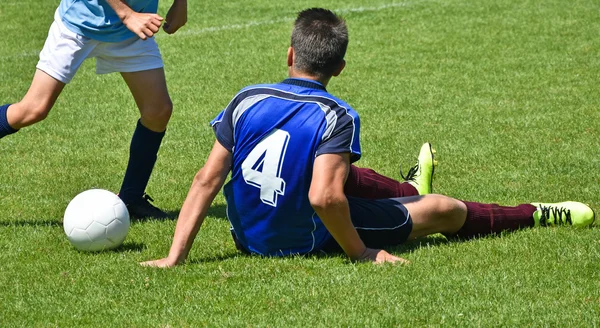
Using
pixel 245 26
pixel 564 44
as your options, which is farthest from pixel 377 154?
pixel 245 26

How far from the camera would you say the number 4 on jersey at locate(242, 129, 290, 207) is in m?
4.81

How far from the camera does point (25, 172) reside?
7480 mm

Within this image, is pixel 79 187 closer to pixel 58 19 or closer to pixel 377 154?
pixel 58 19

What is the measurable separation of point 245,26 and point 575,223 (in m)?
8.74

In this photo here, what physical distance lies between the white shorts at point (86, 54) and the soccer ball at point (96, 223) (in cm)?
97

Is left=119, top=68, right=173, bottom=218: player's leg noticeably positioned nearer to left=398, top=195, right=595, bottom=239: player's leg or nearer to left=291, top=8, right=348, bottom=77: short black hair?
left=291, top=8, right=348, bottom=77: short black hair

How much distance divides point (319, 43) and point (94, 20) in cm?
185

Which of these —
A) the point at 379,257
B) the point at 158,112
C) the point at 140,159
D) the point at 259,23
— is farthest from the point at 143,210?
the point at 259,23

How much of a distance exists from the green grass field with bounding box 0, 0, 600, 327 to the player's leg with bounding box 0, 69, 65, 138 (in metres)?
0.69

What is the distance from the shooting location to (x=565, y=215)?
5.56m

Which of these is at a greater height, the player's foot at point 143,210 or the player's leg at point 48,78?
the player's leg at point 48,78

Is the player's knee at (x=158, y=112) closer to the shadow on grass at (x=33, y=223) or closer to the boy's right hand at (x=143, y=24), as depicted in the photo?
the boy's right hand at (x=143, y=24)

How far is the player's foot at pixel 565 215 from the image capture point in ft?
18.2

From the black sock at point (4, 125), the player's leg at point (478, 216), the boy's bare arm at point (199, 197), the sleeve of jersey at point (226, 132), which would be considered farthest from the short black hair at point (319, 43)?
the black sock at point (4, 125)
